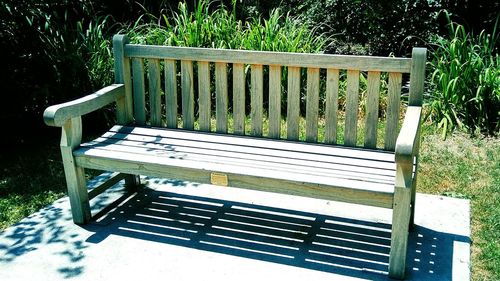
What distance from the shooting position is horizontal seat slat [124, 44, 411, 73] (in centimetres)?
380

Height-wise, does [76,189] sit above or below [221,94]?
below

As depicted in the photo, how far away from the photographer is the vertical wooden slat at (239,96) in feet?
13.9

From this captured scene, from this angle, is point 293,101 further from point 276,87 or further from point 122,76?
point 122,76

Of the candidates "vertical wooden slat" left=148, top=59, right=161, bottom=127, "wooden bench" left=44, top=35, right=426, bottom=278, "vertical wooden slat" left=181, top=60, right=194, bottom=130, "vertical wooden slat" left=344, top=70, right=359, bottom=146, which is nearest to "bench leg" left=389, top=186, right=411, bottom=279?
"wooden bench" left=44, top=35, right=426, bottom=278

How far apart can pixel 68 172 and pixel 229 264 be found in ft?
4.36

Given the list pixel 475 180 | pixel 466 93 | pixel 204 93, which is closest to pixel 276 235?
pixel 204 93

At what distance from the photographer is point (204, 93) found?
14.4 ft

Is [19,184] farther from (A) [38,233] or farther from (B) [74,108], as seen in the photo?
(B) [74,108]

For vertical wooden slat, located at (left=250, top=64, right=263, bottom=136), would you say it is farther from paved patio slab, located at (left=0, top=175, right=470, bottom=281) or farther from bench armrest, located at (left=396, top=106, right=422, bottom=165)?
bench armrest, located at (left=396, top=106, right=422, bottom=165)

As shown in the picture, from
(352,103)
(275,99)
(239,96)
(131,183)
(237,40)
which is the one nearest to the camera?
(352,103)

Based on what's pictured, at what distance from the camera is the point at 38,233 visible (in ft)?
13.6

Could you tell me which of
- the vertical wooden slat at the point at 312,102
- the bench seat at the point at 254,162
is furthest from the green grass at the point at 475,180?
the vertical wooden slat at the point at 312,102

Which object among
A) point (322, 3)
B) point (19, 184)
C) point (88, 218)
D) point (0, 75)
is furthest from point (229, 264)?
point (322, 3)

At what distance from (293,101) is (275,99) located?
14 centimetres
